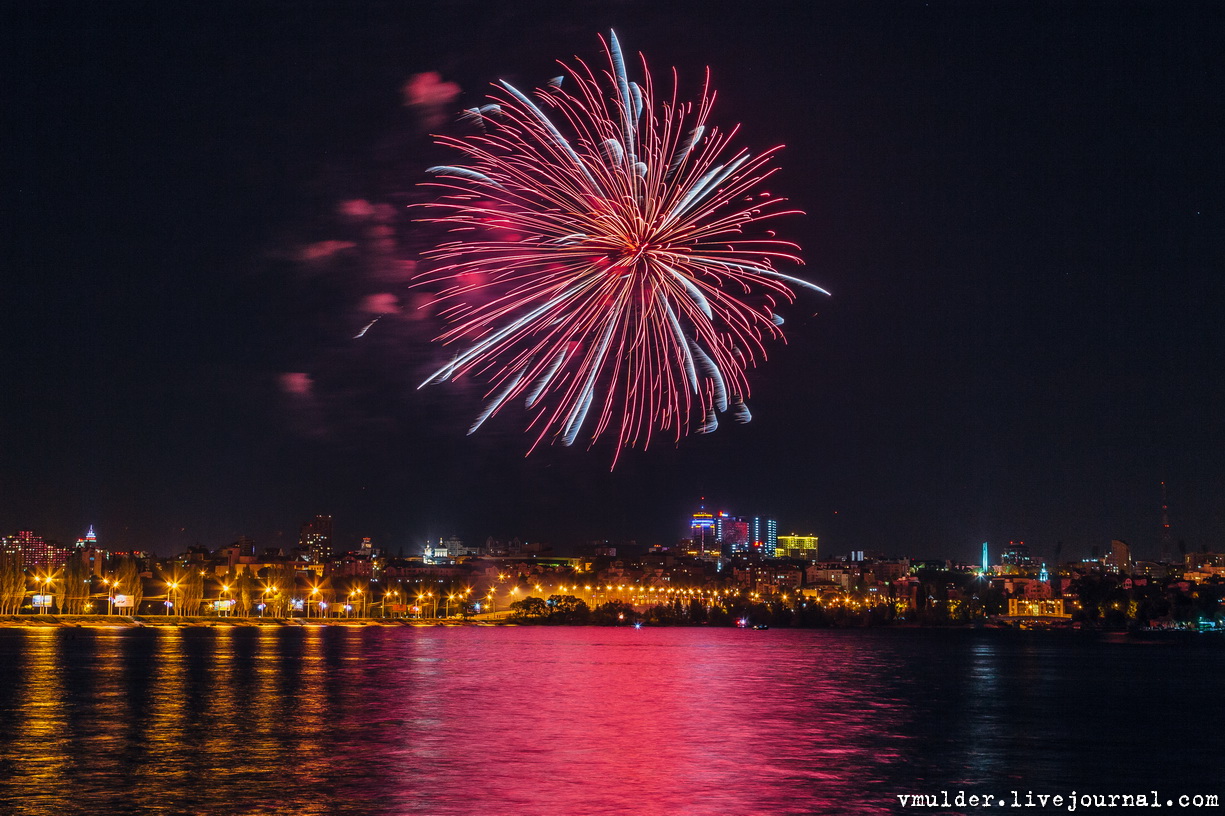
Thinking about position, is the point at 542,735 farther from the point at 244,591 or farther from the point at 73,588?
the point at 244,591

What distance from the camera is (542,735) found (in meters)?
28.2

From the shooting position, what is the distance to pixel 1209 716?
133 feet

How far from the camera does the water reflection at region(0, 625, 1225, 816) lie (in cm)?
2003

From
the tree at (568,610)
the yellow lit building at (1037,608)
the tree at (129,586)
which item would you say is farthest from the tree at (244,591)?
the yellow lit building at (1037,608)

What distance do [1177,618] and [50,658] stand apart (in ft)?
453

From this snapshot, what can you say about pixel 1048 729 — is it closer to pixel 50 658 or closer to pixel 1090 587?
pixel 50 658

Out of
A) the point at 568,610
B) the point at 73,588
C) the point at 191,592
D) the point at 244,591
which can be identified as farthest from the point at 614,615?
the point at 73,588

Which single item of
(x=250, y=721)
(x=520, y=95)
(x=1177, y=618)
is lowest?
(x=1177, y=618)

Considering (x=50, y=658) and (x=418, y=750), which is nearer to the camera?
(x=418, y=750)

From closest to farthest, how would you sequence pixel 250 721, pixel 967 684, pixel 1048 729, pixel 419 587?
pixel 250 721 < pixel 1048 729 < pixel 967 684 < pixel 419 587

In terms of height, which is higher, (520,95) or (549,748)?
(520,95)

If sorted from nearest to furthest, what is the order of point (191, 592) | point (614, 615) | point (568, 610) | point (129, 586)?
point (129, 586) < point (191, 592) < point (568, 610) < point (614, 615)

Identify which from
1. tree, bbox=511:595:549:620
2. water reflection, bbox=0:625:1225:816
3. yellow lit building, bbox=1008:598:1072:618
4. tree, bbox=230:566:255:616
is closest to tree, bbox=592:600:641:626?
tree, bbox=511:595:549:620

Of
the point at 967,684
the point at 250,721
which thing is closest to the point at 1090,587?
the point at 967,684
